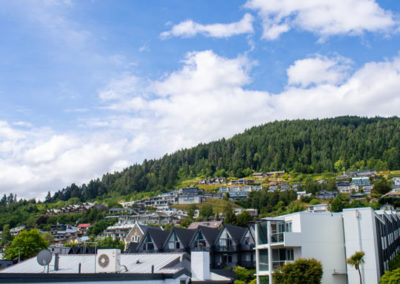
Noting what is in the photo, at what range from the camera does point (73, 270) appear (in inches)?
1262

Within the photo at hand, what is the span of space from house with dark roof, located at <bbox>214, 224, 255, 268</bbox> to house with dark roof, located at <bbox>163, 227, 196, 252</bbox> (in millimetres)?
4279

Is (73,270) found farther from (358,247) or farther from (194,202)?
(194,202)

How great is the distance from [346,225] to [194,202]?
15504 centimetres

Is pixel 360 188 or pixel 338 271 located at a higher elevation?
pixel 360 188

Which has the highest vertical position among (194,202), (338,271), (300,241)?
(194,202)

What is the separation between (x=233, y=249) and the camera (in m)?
61.4

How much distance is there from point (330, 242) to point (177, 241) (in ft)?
81.9

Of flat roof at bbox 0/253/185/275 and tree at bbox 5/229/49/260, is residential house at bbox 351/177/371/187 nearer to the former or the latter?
tree at bbox 5/229/49/260

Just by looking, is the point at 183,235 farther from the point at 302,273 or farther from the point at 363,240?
the point at 363,240

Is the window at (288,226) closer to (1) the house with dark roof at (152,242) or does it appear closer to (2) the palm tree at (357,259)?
(2) the palm tree at (357,259)

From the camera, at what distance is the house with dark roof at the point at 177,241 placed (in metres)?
62.9

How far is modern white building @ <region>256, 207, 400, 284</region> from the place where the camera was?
42.3 metres

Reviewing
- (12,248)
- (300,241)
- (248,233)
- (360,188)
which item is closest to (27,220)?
(12,248)

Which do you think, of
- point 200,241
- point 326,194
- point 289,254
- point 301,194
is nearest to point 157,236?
point 200,241
